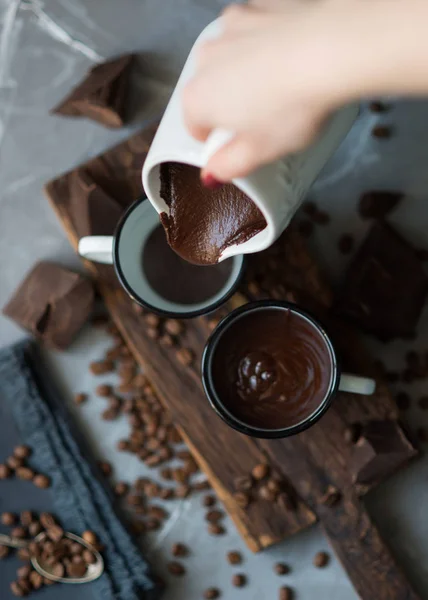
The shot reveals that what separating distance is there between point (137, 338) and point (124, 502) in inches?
12.6

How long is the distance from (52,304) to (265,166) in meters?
0.67

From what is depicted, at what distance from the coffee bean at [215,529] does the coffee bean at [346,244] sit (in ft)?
1.77

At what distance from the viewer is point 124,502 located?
1.29 m

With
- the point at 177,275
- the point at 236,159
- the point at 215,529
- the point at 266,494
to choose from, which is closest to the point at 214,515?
the point at 215,529

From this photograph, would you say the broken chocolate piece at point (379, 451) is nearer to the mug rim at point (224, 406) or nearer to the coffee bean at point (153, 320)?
the mug rim at point (224, 406)

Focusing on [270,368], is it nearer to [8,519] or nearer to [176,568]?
[176,568]

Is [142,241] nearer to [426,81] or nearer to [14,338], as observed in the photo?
[14,338]

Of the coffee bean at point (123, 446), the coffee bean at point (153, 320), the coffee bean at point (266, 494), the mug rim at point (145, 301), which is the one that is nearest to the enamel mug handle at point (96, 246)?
the mug rim at point (145, 301)

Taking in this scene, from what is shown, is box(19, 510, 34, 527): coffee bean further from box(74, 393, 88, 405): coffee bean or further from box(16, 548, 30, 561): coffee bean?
box(74, 393, 88, 405): coffee bean

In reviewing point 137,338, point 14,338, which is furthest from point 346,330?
point 14,338

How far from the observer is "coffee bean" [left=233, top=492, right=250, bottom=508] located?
1185 millimetres

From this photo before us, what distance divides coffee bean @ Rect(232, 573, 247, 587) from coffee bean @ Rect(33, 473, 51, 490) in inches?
14.9

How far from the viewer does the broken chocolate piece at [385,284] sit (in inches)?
46.1

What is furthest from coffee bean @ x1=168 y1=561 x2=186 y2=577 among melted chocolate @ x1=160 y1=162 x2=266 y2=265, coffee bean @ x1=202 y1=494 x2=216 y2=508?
melted chocolate @ x1=160 y1=162 x2=266 y2=265
